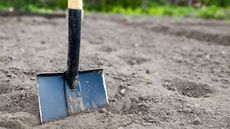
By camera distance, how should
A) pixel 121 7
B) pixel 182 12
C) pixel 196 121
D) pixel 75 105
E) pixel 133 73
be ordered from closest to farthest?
pixel 196 121 → pixel 75 105 → pixel 133 73 → pixel 182 12 → pixel 121 7

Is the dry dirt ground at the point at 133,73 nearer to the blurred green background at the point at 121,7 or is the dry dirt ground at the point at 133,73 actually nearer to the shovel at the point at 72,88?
the shovel at the point at 72,88

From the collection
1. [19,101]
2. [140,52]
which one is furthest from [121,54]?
[19,101]

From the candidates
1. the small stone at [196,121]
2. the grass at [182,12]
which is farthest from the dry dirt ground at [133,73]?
the grass at [182,12]

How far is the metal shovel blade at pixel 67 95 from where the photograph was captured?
2.97 m

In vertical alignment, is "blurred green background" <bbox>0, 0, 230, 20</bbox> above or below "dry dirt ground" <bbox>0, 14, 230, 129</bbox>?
below

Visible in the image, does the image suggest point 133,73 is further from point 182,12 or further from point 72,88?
point 182,12

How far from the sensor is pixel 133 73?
3986 millimetres

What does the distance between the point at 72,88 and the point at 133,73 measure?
1004mm

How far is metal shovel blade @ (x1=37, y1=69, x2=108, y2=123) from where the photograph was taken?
2975mm

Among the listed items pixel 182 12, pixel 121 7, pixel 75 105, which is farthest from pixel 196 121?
pixel 121 7

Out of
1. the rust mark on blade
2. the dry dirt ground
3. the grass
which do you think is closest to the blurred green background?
the grass

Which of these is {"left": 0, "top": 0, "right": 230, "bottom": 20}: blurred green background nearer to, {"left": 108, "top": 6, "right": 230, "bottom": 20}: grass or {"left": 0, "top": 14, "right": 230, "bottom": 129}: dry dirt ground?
{"left": 108, "top": 6, "right": 230, "bottom": 20}: grass

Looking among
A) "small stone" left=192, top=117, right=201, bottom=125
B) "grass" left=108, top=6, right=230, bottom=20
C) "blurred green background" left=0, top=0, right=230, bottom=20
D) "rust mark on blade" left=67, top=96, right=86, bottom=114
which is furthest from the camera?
"blurred green background" left=0, top=0, right=230, bottom=20

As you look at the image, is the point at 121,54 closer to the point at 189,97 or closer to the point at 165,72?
the point at 165,72
